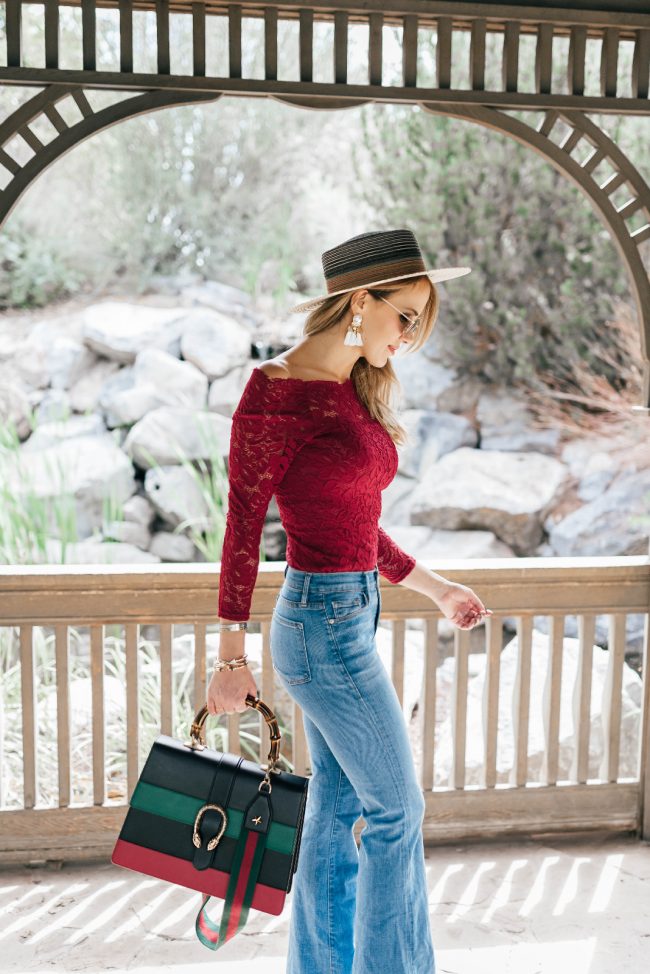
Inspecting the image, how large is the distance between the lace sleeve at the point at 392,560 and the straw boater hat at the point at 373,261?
564 millimetres

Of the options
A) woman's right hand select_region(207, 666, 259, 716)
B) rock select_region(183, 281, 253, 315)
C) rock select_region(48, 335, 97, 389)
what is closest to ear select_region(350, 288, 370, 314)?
woman's right hand select_region(207, 666, 259, 716)

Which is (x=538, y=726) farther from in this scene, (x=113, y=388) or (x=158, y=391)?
(x=113, y=388)

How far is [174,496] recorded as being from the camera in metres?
7.11

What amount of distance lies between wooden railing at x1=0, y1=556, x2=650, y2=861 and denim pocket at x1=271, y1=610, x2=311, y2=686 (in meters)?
1.08

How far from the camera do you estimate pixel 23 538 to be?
15.3 feet

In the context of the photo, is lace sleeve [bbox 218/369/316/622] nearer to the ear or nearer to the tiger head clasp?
the ear

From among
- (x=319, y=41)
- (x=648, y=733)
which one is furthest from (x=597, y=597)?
(x=319, y=41)

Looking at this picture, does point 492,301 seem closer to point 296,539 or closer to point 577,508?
point 577,508

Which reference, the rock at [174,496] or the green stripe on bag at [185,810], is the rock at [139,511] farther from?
the green stripe on bag at [185,810]

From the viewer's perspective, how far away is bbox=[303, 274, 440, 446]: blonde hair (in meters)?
1.97

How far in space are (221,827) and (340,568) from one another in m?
0.54

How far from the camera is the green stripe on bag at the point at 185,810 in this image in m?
1.86

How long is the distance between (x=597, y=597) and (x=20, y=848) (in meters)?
1.97

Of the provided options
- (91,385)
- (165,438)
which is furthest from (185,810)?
(91,385)
